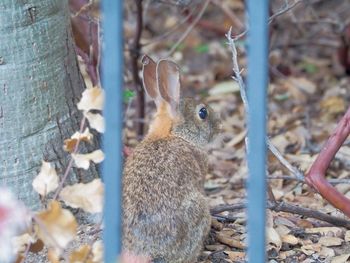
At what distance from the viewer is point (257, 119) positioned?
8.43ft

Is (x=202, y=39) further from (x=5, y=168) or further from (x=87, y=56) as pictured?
(x=5, y=168)

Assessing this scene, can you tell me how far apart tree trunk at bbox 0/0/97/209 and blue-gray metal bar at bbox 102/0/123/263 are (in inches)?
45.4

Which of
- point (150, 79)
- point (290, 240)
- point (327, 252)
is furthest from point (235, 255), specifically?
point (150, 79)

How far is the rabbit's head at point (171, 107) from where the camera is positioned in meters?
4.31

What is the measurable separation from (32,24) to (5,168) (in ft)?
2.07

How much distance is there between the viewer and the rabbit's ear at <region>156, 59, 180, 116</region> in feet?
14.1

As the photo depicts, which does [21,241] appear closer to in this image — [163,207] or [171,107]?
[163,207]

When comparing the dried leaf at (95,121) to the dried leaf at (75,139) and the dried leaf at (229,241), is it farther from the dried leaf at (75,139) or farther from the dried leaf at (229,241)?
the dried leaf at (229,241)

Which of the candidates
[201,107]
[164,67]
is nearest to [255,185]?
[164,67]

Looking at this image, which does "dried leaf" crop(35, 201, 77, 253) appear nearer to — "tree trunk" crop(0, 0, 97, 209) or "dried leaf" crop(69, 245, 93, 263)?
"dried leaf" crop(69, 245, 93, 263)

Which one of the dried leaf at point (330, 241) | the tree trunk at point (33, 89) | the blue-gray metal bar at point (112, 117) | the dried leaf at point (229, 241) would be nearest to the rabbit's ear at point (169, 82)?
the tree trunk at point (33, 89)

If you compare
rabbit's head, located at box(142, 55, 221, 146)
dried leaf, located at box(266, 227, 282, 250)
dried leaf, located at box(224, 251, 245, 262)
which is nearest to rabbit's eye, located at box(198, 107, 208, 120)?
rabbit's head, located at box(142, 55, 221, 146)

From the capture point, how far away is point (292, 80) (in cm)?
712

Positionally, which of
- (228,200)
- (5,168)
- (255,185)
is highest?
(255,185)
